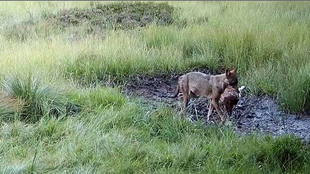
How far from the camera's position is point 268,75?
23.9 ft

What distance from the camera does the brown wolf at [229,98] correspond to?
604 cm

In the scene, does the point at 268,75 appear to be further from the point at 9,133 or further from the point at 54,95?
the point at 9,133

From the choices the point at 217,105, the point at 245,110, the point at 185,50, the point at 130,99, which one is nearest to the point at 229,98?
the point at 217,105

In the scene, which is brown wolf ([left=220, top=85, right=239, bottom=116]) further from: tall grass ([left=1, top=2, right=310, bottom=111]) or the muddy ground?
tall grass ([left=1, top=2, right=310, bottom=111])

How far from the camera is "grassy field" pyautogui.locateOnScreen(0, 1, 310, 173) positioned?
4.85 m

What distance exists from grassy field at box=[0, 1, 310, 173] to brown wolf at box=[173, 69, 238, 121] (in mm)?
459

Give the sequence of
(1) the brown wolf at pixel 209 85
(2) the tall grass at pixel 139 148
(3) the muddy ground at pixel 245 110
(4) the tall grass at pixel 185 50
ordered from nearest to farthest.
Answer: (2) the tall grass at pixel 139 148
(3) the muddy ground at pixel 245 110
(1) the brown wolf at pixel 209 85
(4) the tall grass at pixel 185 50

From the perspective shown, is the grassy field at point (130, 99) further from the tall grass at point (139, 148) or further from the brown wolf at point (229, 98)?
the brown wolf at point (229, 98)

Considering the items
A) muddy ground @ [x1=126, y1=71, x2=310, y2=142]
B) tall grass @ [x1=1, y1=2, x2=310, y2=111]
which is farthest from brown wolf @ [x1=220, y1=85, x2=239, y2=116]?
tall grass @ [x1=1, y1=2, x2=310, y2=111]

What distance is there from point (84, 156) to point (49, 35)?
538 cm

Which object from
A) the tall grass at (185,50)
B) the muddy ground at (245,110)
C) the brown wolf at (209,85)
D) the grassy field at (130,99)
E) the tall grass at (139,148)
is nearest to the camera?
the tall grass at (139,148)

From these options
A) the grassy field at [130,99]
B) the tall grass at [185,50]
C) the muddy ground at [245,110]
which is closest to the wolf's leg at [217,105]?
the muddy ground at [245,110]

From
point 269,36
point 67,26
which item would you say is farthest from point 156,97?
point 67,26

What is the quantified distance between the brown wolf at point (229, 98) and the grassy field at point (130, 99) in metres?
0.50
